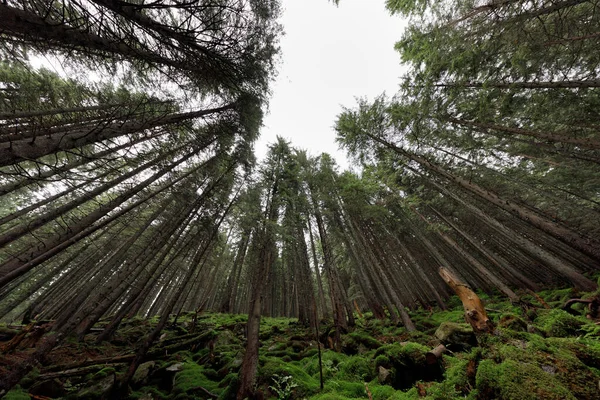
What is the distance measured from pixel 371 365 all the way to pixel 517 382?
401 centimetres

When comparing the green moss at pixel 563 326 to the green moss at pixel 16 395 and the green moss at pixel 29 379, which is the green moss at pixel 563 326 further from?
the green moss at pixel 29 379

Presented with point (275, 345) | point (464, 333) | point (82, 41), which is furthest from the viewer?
point (275, 345)

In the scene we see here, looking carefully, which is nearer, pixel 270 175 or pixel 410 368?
pixel 410 368

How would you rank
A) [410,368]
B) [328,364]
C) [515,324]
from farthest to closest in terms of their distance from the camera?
1. [328,364]
2. [410,368]
3. [515,324]

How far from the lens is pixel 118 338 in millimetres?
9555

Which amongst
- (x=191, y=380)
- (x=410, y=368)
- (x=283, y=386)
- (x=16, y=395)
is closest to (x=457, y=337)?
(x=410, y=368)

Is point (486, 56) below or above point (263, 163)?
below

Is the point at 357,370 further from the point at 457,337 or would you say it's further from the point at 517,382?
the point at 517,382

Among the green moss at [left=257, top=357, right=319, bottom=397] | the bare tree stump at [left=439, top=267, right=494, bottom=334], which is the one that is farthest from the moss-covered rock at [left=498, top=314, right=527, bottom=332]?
the green moss at [left=257, top=357, right=319, bottom=397]

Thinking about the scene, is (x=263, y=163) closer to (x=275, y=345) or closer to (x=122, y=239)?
(x=275, y=345)

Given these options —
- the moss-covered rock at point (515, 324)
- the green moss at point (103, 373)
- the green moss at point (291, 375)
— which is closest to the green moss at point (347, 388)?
the green moss at point (291, 375)

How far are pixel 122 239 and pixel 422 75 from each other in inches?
881

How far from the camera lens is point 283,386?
5.51 metres

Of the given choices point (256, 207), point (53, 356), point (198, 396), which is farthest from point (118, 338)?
point (256, 207)
